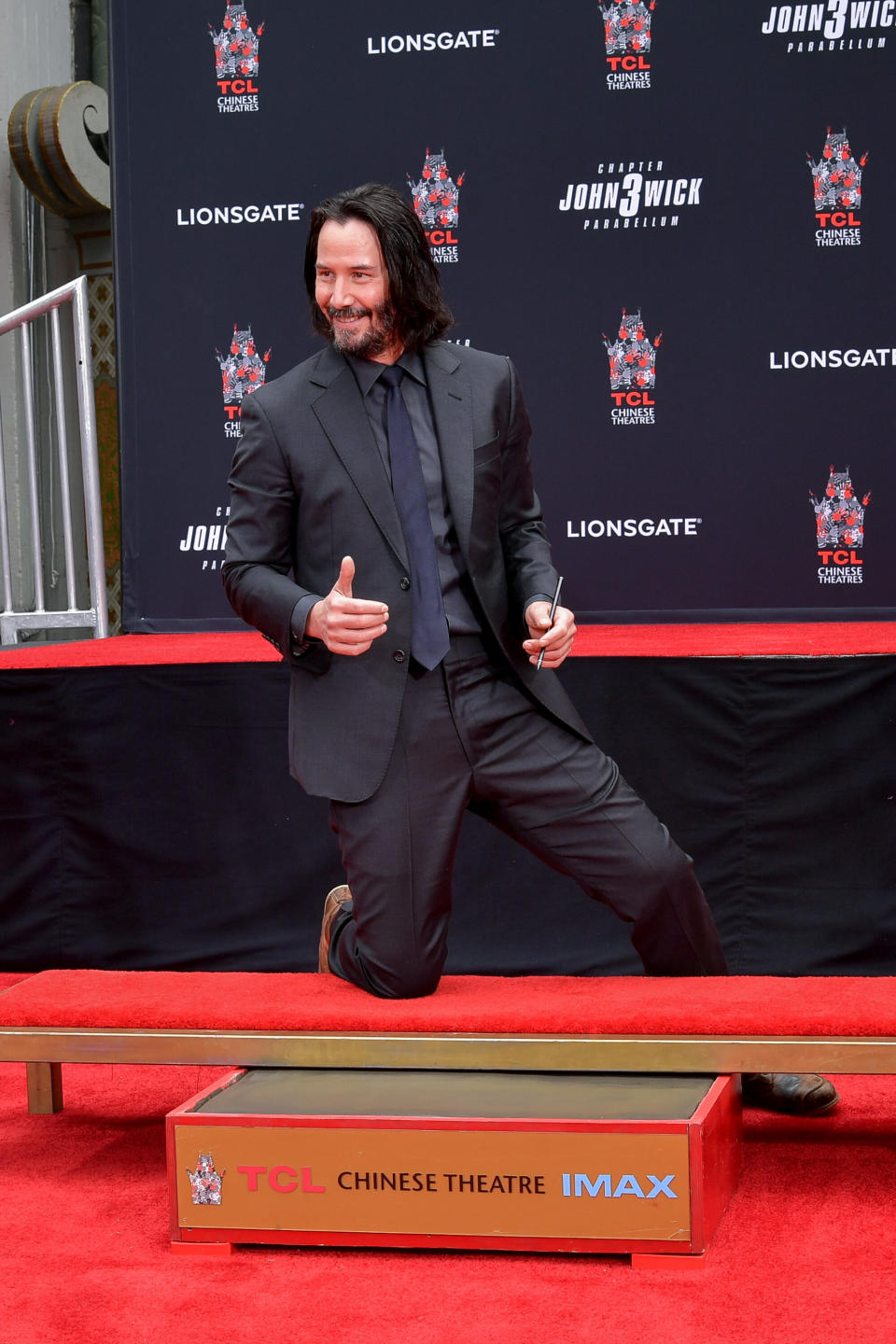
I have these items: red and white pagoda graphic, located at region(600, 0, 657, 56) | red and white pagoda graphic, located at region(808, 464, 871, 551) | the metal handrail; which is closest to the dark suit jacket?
the metal handrail

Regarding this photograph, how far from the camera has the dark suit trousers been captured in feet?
8.18

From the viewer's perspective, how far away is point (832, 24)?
15.0 ft

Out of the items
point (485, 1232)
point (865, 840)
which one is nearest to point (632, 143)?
point (865, 840)

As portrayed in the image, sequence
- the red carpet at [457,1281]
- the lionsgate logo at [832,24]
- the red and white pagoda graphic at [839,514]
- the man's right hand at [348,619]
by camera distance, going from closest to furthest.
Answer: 1. the red carpet at [457,1281]
2. the man's right hand at [348,619]
3. the lionsgate logo at [832,24]
4. the red and white pagoda graphic at [839,514]

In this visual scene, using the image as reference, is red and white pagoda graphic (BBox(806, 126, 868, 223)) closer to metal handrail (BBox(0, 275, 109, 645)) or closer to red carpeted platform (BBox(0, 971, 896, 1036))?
metal handrail (BBox(0, 275, 109, 645))

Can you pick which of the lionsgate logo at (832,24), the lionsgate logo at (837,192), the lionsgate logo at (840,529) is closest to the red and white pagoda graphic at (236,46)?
the lionsgate logo at (832,24)

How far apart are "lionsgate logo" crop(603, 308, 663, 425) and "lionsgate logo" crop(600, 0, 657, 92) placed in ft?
2.35

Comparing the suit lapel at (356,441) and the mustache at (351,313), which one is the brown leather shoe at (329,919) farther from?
the mustache at (351,313)

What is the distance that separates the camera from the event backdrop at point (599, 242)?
4.64 m

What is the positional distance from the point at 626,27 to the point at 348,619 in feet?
10.6

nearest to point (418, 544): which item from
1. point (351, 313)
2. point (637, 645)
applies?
point (351, 313)

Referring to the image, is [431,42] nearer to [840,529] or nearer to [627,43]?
[627,43]

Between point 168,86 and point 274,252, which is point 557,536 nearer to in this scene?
point 274,252

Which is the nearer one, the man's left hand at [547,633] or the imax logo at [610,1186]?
the imax logo at [610,1186]
